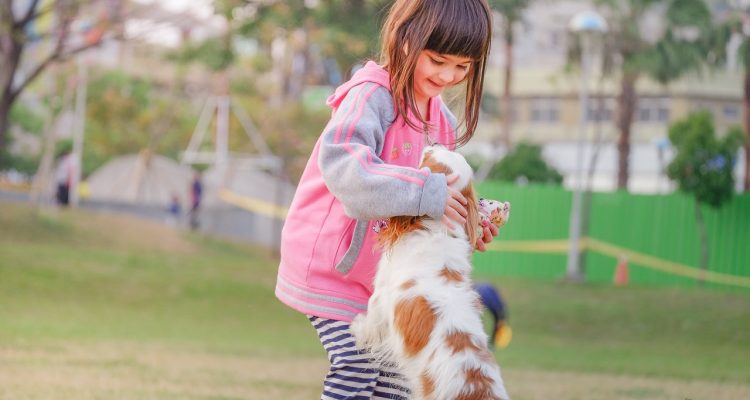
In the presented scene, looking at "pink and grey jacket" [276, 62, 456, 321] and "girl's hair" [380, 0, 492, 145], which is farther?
"girl's hair" [380, 0, 492, 145]

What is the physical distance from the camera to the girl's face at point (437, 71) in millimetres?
3660

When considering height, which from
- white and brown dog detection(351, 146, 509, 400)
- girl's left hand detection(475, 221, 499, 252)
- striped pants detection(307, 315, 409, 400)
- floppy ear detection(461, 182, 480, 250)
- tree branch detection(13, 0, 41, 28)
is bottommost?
striped pants detection(307, 315, 409, 400)

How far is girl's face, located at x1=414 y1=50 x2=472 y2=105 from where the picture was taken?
3.66 m

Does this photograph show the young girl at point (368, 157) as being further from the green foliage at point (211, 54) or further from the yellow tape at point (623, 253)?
the yellow tape at point (623, 253)

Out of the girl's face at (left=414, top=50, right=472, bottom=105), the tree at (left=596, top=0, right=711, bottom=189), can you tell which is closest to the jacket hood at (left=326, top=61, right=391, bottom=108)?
the girl's face at (left=414, top=50, right=472, bottom=105)

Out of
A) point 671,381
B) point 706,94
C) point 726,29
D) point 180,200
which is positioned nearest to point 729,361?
point 671,381

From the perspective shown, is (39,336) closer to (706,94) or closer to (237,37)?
(237,37)

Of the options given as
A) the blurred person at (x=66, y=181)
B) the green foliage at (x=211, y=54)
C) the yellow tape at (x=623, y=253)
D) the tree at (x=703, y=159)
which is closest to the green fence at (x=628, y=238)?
the yellow tape at (x=623, y=253)

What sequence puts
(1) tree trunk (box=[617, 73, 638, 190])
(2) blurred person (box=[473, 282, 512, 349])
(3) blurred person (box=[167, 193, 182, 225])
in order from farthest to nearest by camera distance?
(3) blurred person (box=[167, 193, 182, 225]) < (1) tree trunk (box=[617, 73, 638, 190]) < (2) blurred person (box=[473, 282, 512, 349])

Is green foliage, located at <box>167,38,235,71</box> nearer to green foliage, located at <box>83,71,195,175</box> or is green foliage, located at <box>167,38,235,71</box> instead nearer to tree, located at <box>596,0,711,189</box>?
tree, located at <box>596,0,711,189</box>

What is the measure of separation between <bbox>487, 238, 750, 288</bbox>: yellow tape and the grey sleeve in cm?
1956

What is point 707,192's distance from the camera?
2186 centimetres

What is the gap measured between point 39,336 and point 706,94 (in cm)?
4499

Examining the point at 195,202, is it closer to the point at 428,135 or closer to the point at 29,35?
the point at 29,35
